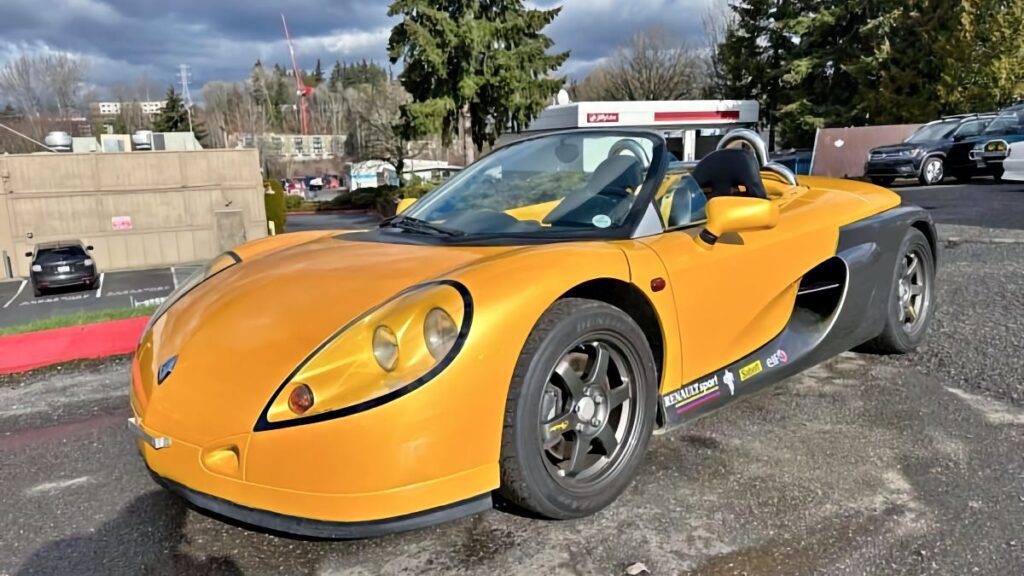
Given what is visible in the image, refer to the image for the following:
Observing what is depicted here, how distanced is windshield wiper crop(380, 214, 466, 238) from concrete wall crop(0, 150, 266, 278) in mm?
36899

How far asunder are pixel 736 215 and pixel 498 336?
119 centimetres

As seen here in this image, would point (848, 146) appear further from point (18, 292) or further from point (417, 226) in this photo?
point (18, 292)

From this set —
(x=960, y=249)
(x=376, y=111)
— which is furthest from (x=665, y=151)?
(x=376, y=111)

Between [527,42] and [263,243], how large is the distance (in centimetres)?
2888

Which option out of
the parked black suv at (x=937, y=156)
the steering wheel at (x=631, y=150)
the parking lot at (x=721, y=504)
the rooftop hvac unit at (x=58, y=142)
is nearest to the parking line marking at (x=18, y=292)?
the rooftop hvac unit at (x=58, y=142)

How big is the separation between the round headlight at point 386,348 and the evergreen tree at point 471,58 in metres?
28.9

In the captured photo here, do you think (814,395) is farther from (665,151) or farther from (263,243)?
(263,243)

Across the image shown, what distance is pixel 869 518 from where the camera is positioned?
7.69ft

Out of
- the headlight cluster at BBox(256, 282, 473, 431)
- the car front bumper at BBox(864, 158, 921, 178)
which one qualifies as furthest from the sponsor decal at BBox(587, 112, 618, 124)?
the headlight cluster at BBox(256, 282, 473, 431)

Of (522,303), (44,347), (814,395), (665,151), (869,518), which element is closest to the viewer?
(522,303)

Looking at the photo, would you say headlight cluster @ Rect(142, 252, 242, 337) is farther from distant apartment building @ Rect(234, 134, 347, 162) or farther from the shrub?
distant apartment building @ Rect(234, 134, 347, 162)

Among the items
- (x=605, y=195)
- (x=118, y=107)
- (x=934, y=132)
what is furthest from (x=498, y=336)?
(x=118, y=107)

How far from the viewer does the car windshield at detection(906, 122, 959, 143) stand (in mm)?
18059

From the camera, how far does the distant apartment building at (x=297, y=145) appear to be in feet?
266
